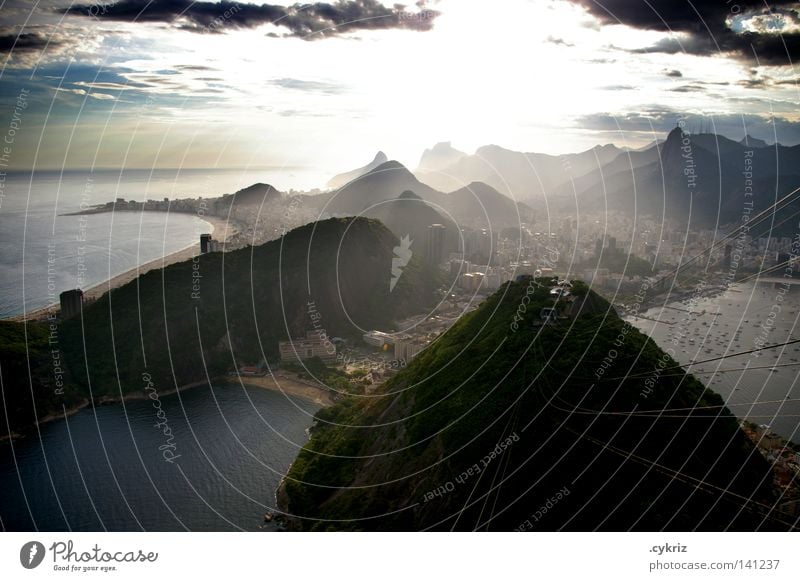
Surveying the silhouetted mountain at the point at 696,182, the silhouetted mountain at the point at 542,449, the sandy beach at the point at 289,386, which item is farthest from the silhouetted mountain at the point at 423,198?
the silhouetted mountain at the point at 542,449

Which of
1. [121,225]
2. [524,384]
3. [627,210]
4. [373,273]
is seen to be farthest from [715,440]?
[121,225]

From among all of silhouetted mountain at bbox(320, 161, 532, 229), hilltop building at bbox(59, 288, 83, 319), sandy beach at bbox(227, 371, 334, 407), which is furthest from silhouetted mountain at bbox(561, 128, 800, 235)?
hilltop building at bbox(59, 288, 83, 319)

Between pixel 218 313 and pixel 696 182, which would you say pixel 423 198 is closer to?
pixel 218 313

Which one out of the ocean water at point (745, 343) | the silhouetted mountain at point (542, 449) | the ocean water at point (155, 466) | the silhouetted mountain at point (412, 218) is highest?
the silhouetted mountain at point (542, 449)

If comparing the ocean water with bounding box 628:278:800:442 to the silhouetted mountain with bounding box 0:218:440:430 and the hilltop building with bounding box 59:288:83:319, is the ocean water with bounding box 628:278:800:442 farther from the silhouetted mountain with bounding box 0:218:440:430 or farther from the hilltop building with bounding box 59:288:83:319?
the hilltop building with bounding box 59:288:83:319

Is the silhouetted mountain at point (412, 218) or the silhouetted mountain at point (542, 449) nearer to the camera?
the silhouetted mountain at point (542, 449)

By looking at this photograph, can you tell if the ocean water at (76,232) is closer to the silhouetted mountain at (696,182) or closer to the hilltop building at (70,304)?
the hilltop building at (70,304)
